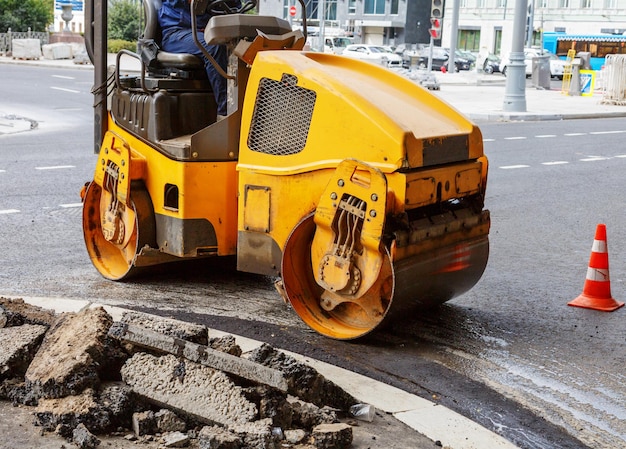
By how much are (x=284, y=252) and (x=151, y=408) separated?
1700 mm

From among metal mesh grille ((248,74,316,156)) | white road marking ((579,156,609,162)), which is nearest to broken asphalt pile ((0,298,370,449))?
metal mesh grille ((248,74,316,156))

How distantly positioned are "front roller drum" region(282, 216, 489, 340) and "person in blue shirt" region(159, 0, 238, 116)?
1.36 meters

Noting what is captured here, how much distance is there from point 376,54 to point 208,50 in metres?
46.4

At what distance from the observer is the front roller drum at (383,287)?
215 inches

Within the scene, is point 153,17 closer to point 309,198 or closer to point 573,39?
point 309,198

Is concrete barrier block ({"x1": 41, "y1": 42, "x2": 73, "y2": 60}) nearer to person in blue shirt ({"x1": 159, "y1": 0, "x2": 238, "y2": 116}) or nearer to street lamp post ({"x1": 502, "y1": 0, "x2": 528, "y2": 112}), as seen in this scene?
street lamp post ({"x1": 502, "y1": 0, "x2": 528, "y2": 112})

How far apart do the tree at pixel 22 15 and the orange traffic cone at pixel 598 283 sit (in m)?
51.6

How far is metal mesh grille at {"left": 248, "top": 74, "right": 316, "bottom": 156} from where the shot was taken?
18.8ft

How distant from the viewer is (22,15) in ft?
179

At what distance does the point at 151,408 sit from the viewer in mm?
4277

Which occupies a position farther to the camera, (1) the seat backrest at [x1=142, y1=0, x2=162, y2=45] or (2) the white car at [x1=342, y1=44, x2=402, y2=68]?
(2) the white car at [x1=342, y1=44, x2=402, y2=68]

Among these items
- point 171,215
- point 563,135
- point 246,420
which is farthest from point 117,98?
point 563,135

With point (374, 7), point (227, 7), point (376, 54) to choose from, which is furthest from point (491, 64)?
point (227, 7)

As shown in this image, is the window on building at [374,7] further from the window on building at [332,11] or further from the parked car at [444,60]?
the parked car at [444,60]
